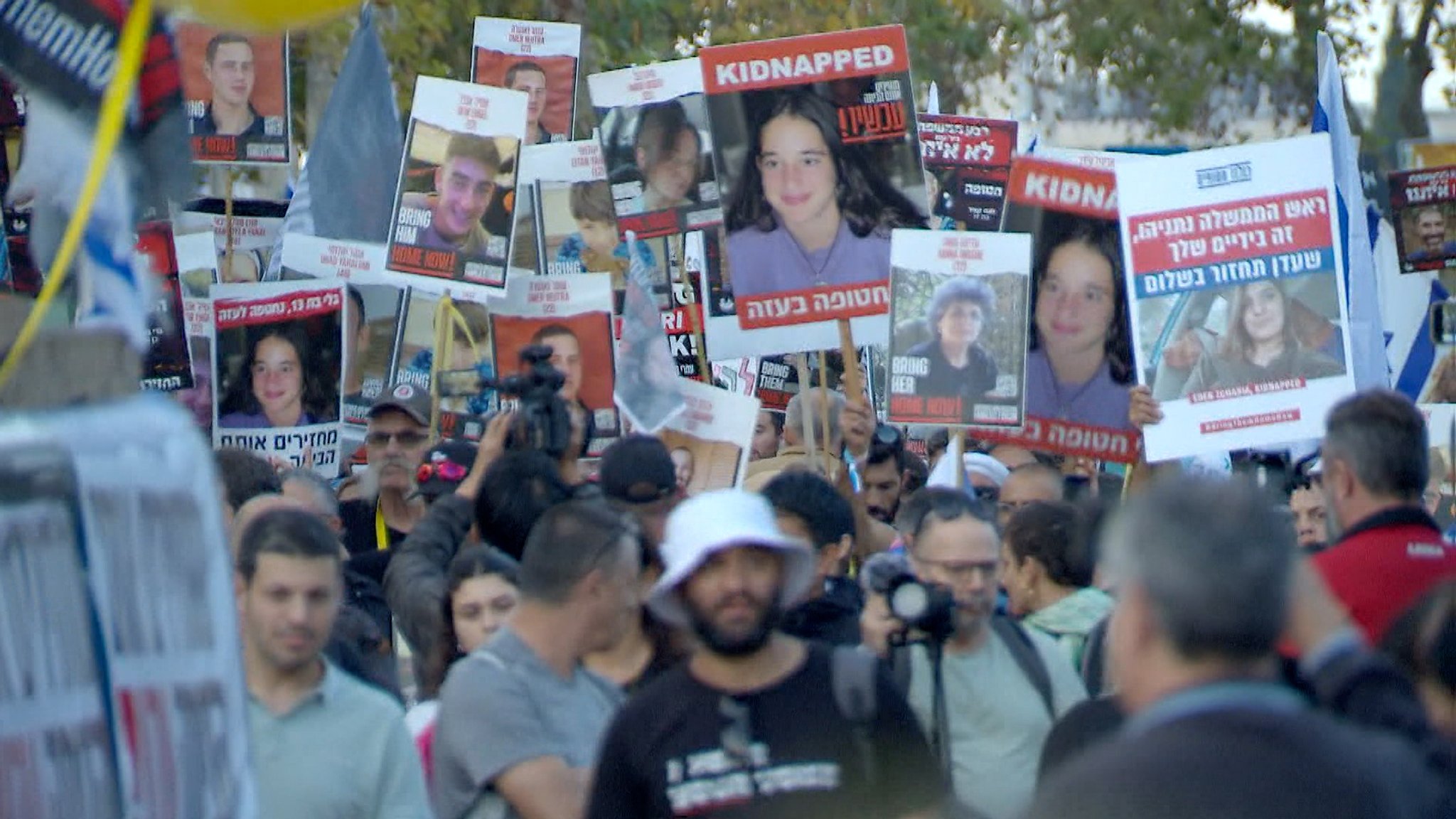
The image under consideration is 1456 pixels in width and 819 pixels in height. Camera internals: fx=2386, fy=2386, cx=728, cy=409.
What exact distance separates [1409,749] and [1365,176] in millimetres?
12041

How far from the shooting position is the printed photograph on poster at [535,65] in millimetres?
10781

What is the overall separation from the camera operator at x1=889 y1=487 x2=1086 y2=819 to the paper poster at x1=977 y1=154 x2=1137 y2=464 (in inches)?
112

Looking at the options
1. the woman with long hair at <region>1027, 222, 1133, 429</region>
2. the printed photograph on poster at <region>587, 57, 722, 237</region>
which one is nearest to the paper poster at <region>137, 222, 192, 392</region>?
the printed photograph on poster at <region>587, 57, 722, 237</region>

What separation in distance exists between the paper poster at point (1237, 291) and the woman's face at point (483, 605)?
2.58 metres

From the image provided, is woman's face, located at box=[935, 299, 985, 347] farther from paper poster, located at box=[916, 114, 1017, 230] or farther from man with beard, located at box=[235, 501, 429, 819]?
man with beard, located at box=[235, 501, 429, 819]

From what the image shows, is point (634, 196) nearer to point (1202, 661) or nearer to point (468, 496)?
Answer: point (468, 496)

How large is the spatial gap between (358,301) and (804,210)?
3.08 meters

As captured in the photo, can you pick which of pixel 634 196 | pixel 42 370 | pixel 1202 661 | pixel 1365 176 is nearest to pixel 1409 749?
pixel 1202 661

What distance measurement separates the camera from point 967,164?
1034 cm

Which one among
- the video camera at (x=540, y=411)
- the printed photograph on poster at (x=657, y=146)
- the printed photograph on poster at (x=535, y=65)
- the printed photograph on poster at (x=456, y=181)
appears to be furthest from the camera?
the printed photograph on poster at (x=535, y=65)

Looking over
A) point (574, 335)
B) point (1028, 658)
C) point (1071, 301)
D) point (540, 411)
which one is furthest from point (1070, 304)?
point (1028, 658)

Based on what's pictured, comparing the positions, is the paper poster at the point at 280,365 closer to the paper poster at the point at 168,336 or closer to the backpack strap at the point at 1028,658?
the paper poster at the point at 168,336

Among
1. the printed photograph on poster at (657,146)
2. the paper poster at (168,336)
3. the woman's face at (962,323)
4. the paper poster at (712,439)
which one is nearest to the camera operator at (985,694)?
the woman's face at (962,323)

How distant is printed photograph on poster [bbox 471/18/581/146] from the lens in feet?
35.4
